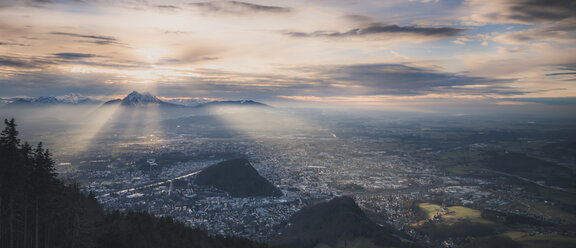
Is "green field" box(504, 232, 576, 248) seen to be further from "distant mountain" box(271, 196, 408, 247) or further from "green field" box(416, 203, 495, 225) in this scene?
"distant mountain" box(271, 196, 408, 247)

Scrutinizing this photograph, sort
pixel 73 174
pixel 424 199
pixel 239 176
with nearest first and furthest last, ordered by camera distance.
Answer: pixel 424 199, pixel 239 176, pixel 73 174

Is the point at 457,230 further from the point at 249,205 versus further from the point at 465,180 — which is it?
the point at 465,180

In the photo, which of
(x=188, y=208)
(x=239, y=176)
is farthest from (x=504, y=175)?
(x=188, y=208)

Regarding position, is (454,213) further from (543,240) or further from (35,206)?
(35,206)

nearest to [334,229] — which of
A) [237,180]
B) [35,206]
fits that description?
[237,180]

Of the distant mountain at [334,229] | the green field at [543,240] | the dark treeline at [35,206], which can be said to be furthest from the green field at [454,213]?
the dark treeline at [35,206]

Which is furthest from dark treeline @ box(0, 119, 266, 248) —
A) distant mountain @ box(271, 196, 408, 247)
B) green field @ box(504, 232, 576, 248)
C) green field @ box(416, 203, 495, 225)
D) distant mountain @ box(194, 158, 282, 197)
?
green field @ box(504, 232, 576, 248)
